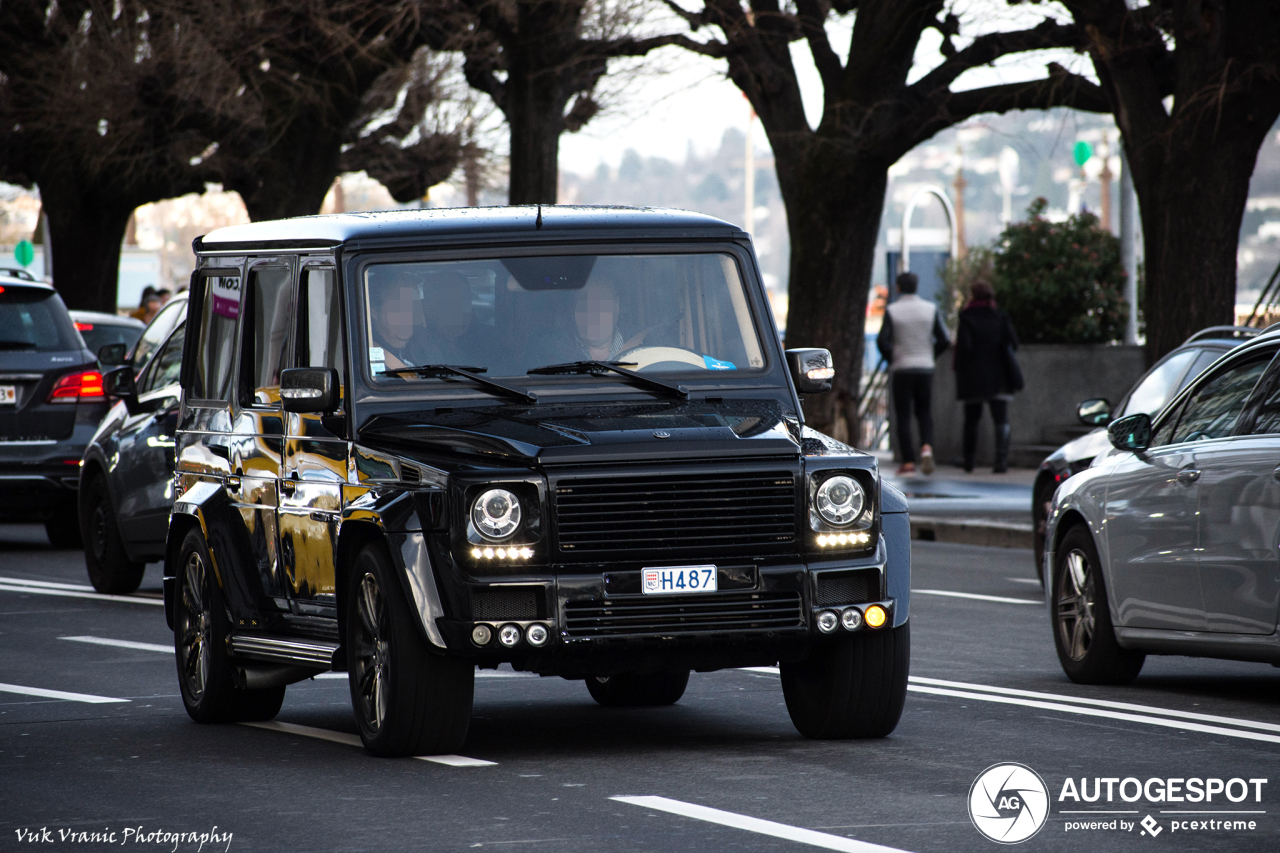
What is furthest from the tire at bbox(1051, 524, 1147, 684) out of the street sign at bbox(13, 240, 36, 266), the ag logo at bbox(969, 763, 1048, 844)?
the street sign at bbox(13, 240, 36, 266)

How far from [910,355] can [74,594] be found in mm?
12414

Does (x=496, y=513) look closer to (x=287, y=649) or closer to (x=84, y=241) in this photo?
(x=287, y=649)

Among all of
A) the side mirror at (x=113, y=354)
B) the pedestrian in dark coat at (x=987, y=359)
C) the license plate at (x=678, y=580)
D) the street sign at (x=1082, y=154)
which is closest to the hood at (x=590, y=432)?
the license plate at (x=678, y=580)

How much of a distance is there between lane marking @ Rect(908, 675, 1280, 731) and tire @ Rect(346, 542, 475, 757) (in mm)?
2793

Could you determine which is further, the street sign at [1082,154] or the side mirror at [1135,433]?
the street sign at [1082,154]

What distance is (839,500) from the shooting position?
755 cm

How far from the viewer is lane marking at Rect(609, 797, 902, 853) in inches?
237

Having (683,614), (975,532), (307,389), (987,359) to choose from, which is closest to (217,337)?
(307,389)

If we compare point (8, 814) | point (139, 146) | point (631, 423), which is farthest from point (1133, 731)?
point (139, 146)

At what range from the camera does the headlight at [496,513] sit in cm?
724

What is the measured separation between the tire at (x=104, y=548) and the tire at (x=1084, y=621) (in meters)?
6.36

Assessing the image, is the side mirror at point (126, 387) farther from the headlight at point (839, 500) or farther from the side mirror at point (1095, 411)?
the headlight at point (839, 500)

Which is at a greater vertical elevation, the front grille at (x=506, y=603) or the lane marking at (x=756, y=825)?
the front grille at (x=506, y=603)

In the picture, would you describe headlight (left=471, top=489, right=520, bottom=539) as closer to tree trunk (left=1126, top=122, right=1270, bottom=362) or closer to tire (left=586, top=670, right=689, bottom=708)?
tire (left=586, top=670, right=689, bottom=708)
